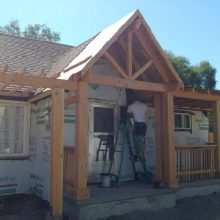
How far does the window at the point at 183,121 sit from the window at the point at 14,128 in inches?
242

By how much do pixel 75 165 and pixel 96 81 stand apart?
6.21 ft

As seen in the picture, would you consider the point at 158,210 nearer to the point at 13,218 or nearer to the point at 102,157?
the point at 102,157

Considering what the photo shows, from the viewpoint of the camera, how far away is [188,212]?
24.5ft

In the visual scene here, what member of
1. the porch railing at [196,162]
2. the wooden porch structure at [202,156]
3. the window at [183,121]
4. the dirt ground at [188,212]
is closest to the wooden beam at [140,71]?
the wooden porch structure at [202,156]

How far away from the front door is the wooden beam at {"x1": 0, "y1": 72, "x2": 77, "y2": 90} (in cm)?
250

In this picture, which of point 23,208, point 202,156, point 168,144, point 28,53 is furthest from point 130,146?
point 28,53

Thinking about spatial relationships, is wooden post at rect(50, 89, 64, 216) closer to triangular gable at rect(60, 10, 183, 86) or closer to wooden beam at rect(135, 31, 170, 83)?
triangular gable at rect(60, 10, 183, 86)

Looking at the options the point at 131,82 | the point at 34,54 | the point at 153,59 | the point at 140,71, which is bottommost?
the point at 131,82

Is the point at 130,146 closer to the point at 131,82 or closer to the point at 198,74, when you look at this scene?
the point at 131,82

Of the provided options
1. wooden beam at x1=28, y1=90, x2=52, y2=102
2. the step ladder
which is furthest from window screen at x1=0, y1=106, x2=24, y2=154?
the step ladder

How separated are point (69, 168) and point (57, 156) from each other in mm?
1080

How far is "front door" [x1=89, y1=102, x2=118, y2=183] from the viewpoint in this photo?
9070 mm

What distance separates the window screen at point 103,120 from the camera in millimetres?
9273

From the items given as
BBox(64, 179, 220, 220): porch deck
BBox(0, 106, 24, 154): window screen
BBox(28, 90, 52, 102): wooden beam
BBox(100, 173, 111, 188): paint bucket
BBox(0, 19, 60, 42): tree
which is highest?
BBox(0, 19, 60, 42): tree
